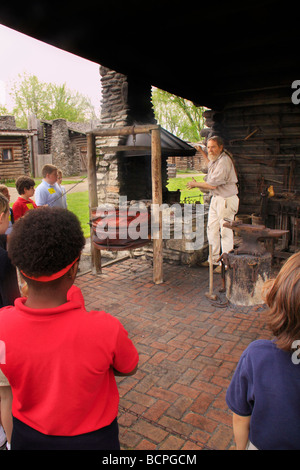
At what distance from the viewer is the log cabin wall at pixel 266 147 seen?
656 cm

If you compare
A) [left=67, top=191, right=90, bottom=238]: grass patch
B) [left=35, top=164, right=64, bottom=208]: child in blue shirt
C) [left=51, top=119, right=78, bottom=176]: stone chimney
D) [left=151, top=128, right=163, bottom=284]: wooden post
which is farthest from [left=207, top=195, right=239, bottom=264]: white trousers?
[left=51, top=119, right=78, bottom=176]: stone chimney

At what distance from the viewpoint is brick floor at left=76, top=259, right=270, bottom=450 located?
2.49 meters

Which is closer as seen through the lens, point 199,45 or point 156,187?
point 199,45

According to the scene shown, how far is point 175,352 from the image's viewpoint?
3498 millimetres

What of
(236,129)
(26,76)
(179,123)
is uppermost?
(26,76)

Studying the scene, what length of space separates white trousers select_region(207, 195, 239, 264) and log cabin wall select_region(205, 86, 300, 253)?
1.32 m

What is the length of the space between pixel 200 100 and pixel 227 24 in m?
2.92

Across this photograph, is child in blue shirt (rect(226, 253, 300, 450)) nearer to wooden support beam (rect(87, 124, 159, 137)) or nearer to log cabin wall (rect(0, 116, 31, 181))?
wooden support beam (rect(87, 124, 159, 137))

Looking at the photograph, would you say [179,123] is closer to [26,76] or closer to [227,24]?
[26,76]

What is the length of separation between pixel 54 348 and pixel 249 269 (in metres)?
3.56

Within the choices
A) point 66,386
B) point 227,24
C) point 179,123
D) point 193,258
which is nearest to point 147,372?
point 66,386

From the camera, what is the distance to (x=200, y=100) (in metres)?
6.69

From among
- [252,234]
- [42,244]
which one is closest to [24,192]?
[252,234]

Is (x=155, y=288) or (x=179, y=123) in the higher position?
(x=179, y=123)
